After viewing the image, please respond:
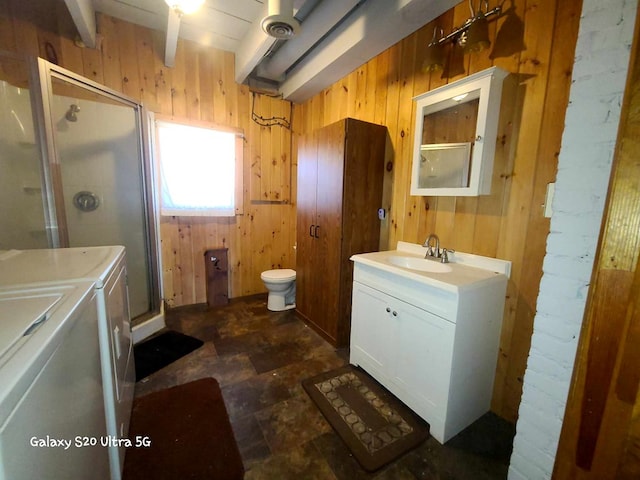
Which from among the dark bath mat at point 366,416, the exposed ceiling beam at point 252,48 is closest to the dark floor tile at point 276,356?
Result: the dark bath mat at point 366,416

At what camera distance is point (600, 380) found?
0.60 meters

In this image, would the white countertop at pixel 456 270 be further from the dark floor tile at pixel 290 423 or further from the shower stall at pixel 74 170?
the shower stall at pixel 74 170

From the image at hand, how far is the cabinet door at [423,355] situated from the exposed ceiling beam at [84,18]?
2971 mm

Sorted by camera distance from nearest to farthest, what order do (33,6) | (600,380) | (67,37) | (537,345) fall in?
(600,380)
(537,345)
(33,6)
(67,37)

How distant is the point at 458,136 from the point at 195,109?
8.30 feet

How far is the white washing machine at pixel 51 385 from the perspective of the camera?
1.47ft

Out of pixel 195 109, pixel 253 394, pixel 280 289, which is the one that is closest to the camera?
pixel 253 394

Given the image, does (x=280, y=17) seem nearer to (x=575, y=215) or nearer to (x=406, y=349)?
(x=575, y=215)

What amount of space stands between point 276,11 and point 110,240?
223 centimetres

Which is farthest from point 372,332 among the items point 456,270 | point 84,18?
point 84,18

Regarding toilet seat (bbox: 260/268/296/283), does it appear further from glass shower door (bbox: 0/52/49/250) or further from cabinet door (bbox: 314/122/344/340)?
glass shower door (bbox: 0/52/49/250)

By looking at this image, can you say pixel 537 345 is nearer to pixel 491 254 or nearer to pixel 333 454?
pixel 491 254

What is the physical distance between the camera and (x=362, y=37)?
1.96 metres

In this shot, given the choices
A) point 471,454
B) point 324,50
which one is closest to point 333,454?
point 471,454
